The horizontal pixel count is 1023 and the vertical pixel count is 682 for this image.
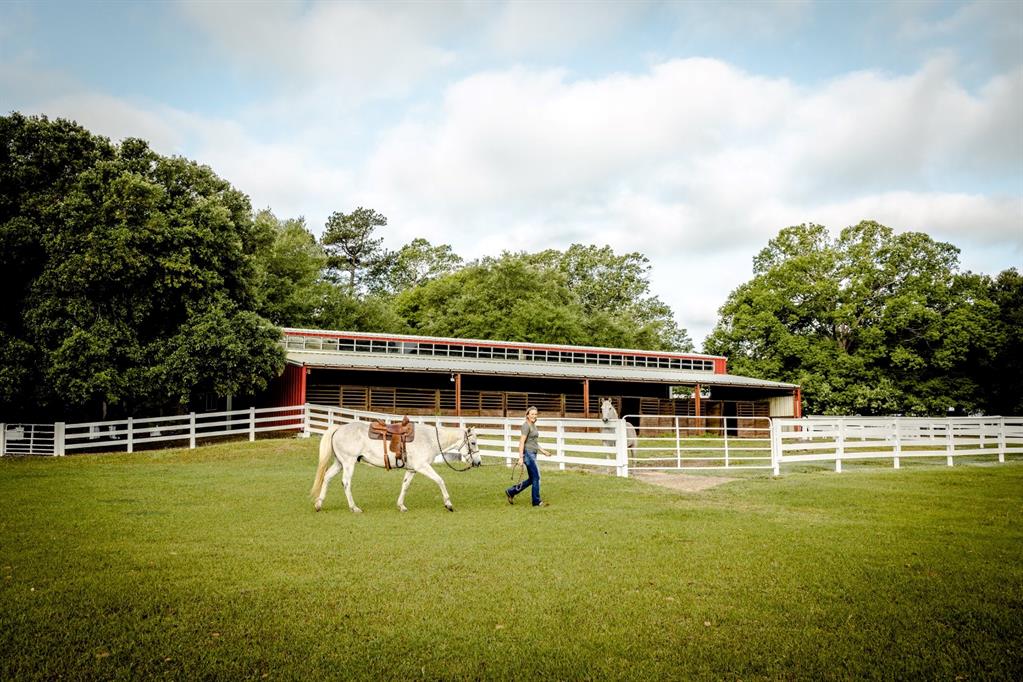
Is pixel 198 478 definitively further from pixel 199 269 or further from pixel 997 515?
pixel 997 515

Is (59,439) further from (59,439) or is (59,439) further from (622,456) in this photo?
(622,456)

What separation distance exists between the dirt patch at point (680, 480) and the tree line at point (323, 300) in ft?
45.8

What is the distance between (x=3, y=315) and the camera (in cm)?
2241

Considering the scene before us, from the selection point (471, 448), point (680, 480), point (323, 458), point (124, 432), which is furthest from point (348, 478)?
point (124, 432)

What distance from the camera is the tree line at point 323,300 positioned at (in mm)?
21531

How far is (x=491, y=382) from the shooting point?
32.7 m

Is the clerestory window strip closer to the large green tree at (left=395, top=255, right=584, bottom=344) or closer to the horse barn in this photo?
the horse barn

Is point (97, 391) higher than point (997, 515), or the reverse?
point (97, 391)

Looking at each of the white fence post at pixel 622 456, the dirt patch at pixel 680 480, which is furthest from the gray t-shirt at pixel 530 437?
the white fence post at pixel 622 456

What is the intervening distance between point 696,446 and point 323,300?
92.8ft

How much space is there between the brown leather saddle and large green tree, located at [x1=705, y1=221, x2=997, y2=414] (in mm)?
35919

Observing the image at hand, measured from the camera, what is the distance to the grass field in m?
4.58

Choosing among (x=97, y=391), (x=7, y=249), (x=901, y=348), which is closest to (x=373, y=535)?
(x=97, y=391)

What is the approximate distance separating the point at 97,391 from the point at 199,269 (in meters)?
5.15
